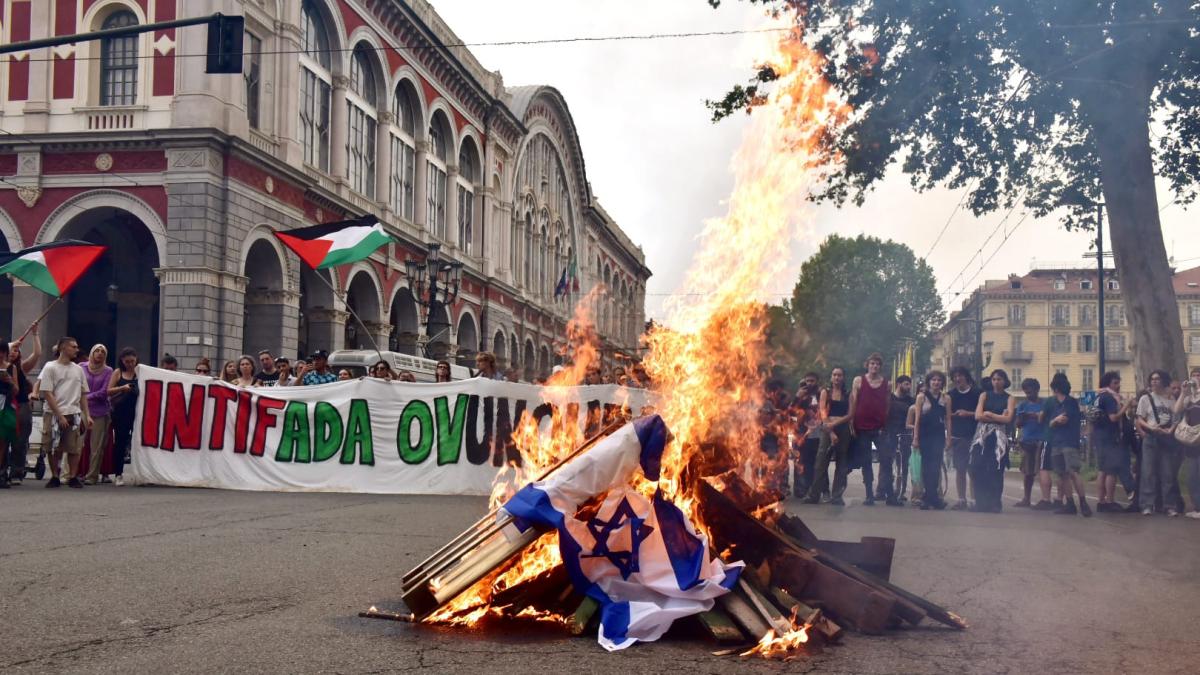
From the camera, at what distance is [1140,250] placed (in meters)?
16.7

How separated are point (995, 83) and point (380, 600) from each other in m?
11.1

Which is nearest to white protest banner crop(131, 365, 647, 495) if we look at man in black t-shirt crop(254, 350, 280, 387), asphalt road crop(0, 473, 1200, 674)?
man in black t-shirt crop(254, 350, 280, 387)

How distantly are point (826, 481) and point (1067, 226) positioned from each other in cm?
1140

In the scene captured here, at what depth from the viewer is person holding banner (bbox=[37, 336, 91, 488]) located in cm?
1323

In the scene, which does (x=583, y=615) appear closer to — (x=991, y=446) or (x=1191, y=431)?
(x=991, y=446)

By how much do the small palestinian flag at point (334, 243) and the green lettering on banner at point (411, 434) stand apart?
5.71m

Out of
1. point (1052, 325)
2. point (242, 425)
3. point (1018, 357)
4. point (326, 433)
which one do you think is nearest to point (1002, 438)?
point (326, 433)

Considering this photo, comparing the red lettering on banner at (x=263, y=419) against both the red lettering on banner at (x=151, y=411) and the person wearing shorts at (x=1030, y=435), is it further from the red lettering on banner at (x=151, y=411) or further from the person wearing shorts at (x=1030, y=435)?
the person wearing shorts at (x=1030, y=435)

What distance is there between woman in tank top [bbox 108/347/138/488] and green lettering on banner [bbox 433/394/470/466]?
13.4ft

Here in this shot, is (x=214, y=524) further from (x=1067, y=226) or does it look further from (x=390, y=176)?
(x=390, y=176)

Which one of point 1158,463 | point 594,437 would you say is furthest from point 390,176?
point 594,437

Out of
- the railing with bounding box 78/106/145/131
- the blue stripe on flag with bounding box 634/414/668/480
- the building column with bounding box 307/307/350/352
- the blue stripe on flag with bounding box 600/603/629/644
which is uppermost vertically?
the railing with bounding box 78/106/145/131

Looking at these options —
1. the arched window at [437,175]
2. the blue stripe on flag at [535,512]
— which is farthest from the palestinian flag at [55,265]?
the arched window at [437,175]

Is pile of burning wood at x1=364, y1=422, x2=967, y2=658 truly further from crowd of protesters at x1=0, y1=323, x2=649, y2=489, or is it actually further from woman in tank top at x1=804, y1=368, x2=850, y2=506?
woman in tank top at x1=804, y1=368, x2=850, y2=506
